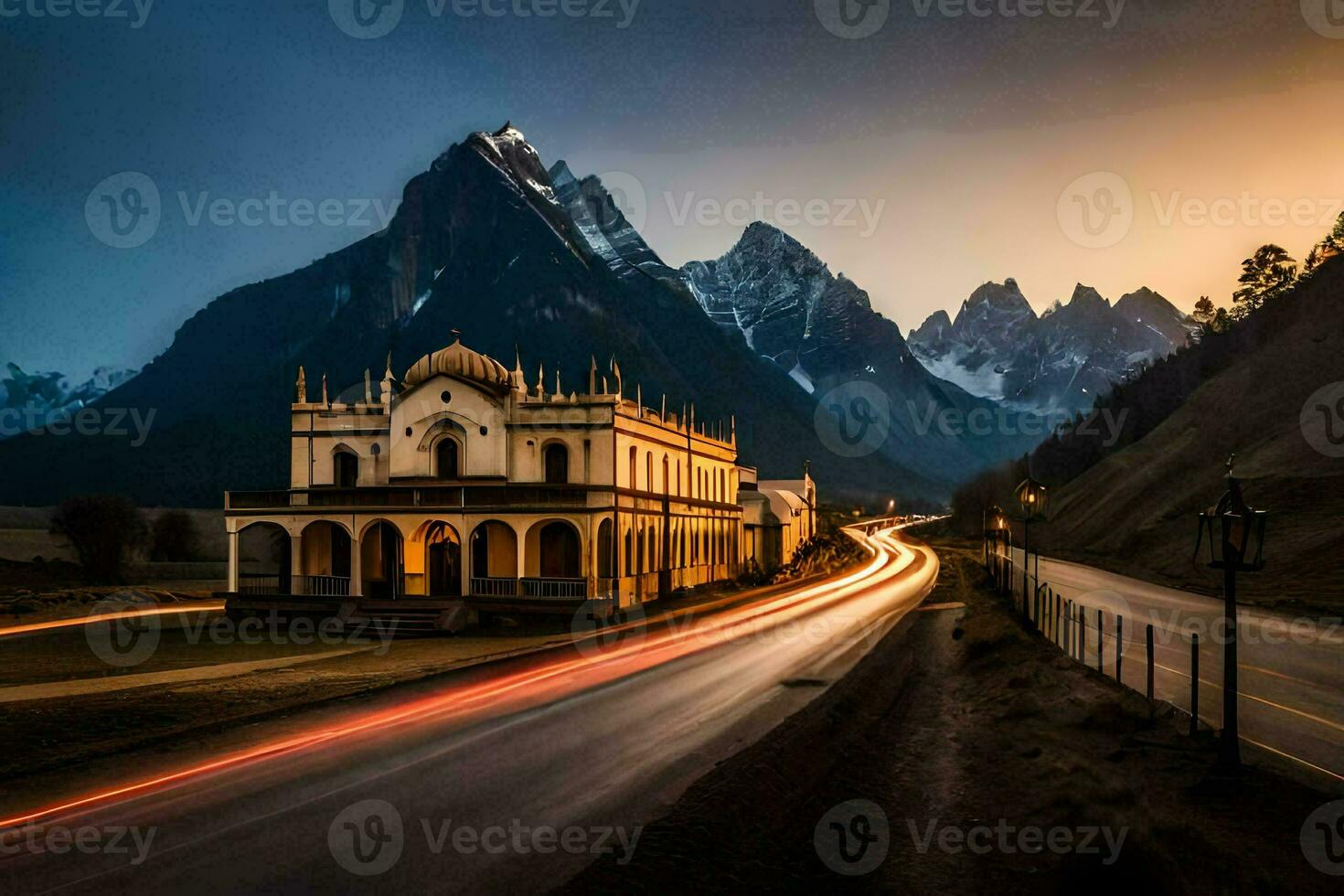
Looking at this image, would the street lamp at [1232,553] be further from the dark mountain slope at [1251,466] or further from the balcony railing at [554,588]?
the dark mountain slope at [1251,466]

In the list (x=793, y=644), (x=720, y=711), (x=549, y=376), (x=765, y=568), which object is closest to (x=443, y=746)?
(x=720, y=711)

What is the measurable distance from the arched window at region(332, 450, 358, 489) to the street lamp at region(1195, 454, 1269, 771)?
130 ft

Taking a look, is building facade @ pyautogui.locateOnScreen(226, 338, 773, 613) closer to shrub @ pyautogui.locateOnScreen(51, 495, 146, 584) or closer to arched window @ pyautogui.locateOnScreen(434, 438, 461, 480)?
arched window @ pyautogui.locateOnScreen(434, 438, 461, 480)

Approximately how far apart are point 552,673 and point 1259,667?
55.6 ft

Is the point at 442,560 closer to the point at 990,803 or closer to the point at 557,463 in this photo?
the point at 557,463

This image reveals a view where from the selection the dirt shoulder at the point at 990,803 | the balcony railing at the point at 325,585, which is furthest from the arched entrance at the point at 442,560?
the dirt shoulder at the point at 990,803

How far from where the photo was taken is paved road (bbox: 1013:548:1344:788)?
46.1 ft

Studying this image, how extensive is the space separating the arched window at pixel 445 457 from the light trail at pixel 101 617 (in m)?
15.4

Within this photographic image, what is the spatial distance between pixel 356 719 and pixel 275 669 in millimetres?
9157

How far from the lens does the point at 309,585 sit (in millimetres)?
40906

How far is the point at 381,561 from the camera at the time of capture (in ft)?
139

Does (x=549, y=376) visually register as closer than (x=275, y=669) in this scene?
No

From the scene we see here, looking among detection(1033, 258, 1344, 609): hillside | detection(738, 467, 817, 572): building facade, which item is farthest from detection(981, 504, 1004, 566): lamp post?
detection(738, 467, 817, 572): building facade

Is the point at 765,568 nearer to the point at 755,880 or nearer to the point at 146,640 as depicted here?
the point at 146,640
